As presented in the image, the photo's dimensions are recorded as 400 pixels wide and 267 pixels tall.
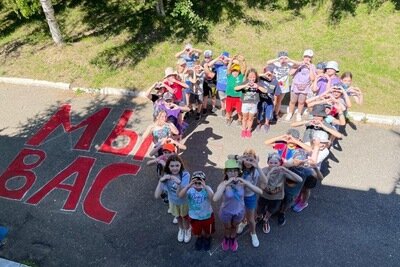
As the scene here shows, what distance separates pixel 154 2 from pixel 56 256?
949 centimetres

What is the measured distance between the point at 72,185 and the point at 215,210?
9.97ft

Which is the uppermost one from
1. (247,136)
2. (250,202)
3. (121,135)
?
(250,202)

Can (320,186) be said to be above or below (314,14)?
below

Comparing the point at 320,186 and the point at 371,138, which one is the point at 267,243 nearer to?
the point at 320,186

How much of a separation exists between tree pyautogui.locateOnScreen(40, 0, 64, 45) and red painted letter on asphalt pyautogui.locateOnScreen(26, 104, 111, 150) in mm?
3192

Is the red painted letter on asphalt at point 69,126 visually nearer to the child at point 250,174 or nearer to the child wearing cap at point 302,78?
the child at point 250,174

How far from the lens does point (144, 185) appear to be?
8.05 meters

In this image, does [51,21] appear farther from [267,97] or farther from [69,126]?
[267,97]

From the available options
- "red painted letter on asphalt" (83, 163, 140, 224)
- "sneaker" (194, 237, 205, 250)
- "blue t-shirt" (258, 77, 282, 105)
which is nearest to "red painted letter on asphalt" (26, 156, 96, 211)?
"red painted letter on asphalt" (83, 163, 140, 224)

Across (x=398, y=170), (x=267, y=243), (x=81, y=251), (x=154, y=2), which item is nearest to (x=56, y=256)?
(x=81, y=251)

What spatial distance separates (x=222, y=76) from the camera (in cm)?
881

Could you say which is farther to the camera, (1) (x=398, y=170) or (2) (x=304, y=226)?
(1) (x=398, y=170)

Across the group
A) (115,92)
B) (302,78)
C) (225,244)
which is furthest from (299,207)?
(115,92)

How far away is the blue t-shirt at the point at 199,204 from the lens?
5828 millimetres
